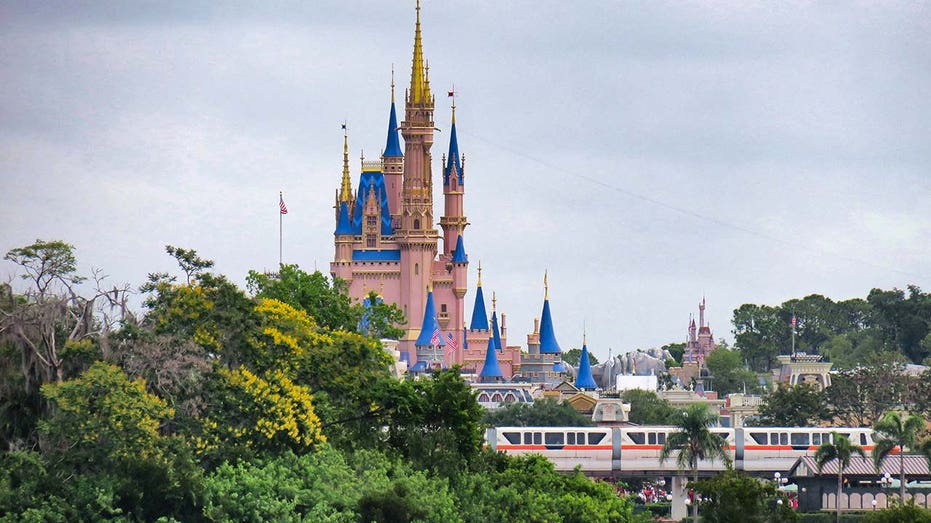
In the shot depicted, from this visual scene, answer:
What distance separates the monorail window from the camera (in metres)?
122

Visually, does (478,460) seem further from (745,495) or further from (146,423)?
(146,423)

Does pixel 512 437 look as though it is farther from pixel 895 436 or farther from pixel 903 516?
pixel 903 516

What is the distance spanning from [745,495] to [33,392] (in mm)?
25270

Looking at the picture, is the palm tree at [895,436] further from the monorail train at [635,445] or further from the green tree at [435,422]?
the green tree at [435,422]

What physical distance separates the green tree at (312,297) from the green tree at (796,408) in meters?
65.7

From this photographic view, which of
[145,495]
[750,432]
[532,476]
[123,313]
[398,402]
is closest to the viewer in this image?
[145,495]

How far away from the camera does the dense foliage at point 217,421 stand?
56.8 meters

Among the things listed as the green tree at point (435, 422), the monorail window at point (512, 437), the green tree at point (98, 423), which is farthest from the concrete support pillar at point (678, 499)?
the green tree at point (98, 423)

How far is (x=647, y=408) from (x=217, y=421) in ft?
395

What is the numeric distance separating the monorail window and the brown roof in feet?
56.5

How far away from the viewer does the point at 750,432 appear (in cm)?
12206

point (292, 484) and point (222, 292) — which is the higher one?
point (222, 292)

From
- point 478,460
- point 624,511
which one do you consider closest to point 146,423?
point 478,460

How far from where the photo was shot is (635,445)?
120500mm
